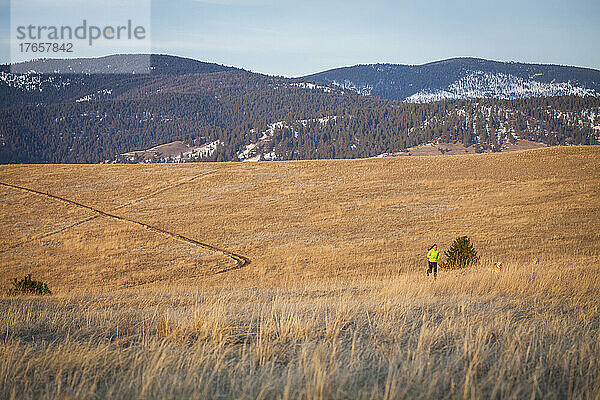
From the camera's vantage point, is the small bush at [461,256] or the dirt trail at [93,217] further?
the dirt trail at [93,217]

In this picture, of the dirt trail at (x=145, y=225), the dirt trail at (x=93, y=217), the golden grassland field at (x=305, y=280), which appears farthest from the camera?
the dirt trail at (x=93, y=217)

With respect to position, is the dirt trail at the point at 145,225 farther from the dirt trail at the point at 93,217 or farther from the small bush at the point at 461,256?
the small bush at the point at 461,256

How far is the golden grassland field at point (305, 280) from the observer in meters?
4.31

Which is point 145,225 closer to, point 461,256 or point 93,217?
point 93,217

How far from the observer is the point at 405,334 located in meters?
5.95

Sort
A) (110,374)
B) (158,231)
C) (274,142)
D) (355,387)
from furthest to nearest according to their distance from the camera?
1. (274,142)
2. (158,231)
3. (110,374)
4. (355,387)

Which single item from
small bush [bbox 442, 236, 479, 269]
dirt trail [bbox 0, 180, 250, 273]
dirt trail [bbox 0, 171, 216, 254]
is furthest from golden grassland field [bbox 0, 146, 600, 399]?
small bush [bbox 442, 236, 479, 269]

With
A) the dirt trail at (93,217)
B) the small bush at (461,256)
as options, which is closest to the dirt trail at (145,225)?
the dirt trail at (93,217)

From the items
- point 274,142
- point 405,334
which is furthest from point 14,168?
point 274,142

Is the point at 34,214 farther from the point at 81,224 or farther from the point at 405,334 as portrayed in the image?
the point at 405,334

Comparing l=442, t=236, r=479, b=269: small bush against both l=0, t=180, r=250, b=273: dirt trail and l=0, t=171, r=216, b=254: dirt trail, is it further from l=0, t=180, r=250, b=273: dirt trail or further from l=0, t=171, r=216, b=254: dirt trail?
l=0, t=171, r=216, b=254: dirt trail

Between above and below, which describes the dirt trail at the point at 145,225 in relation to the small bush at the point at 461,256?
below

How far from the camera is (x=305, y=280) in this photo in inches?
821

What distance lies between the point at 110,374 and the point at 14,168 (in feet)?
220
